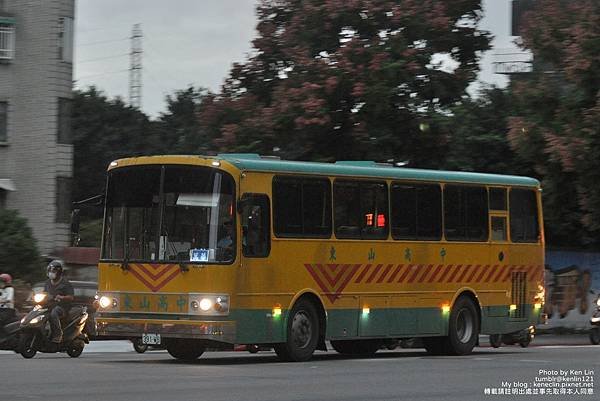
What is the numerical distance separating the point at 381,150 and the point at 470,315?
511 inches

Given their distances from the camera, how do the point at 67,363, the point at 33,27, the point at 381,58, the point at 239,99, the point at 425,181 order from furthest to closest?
the point at 33,27, the point at 239,99, the point at 381,58, the point at 425,181, the point at 67,363

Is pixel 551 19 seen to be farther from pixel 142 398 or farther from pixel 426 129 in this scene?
pixel 142 398

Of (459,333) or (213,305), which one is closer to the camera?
(213,305)

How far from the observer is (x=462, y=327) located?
24.8 m

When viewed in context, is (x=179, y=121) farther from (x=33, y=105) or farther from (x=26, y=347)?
(x=26, y=347)

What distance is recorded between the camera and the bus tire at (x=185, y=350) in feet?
69.6

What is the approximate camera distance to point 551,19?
119 ft

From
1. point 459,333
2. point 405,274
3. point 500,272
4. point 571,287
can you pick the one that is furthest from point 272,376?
point 571,287

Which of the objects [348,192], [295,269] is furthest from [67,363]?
[348,192]

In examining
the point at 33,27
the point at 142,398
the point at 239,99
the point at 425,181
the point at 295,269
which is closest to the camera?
the point at 142,398

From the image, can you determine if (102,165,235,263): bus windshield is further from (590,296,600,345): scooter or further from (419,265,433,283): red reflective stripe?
(590,296,600,345): scooter

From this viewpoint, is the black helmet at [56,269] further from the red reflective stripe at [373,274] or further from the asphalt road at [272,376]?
the red reflective stripe at [373,274]

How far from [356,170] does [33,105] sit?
21.3 m

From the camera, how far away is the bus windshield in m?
19.8
